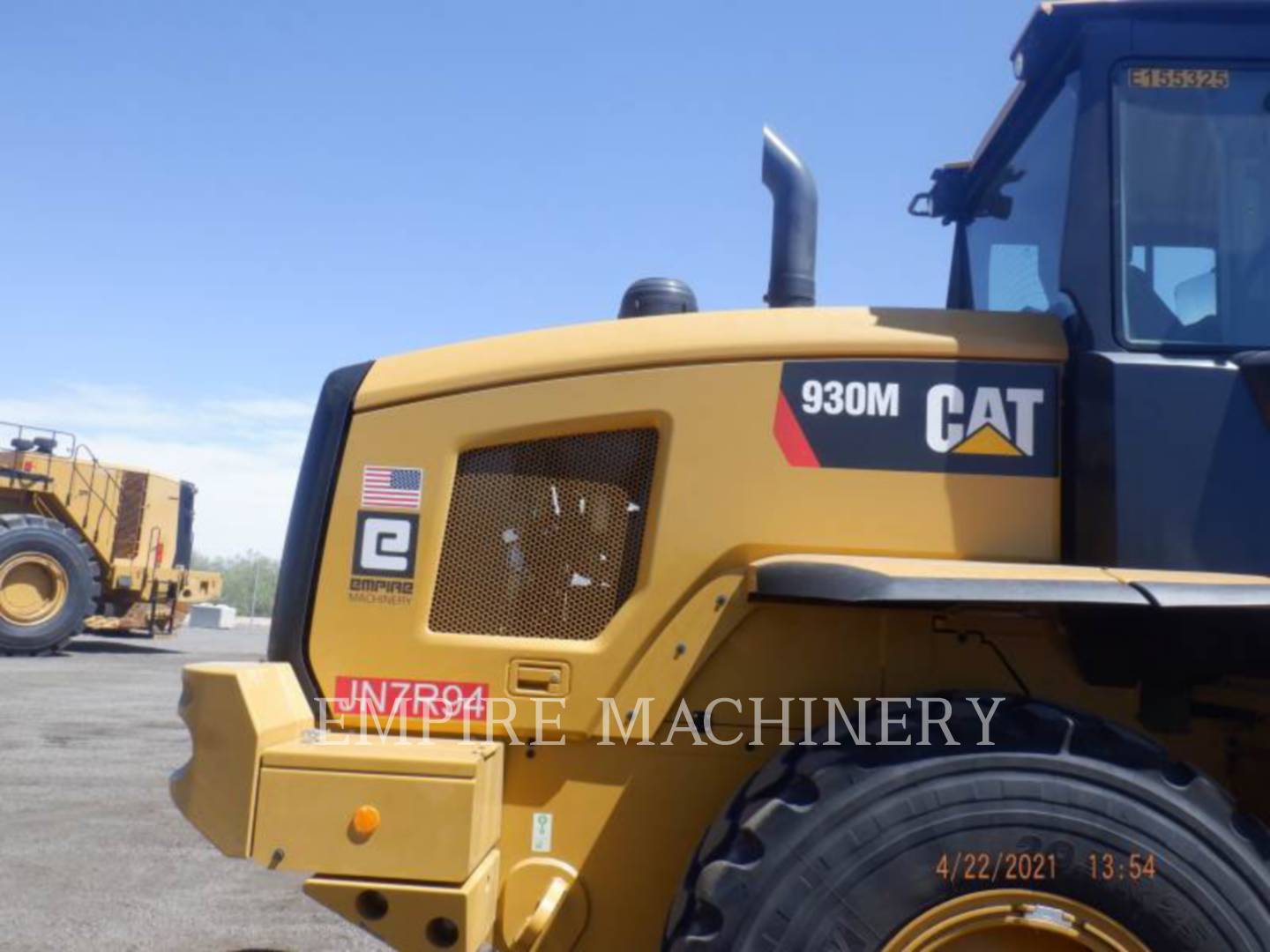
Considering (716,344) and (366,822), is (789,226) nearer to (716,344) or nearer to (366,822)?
(716,344)

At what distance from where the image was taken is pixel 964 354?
3.02 meters

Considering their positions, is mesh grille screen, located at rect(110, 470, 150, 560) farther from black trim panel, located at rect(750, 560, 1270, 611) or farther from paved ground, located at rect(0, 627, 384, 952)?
black trim panel, located at rect(750, 560, 1270, 611)

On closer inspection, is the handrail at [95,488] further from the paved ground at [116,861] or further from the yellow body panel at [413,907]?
the yellow body panel at [413,907]

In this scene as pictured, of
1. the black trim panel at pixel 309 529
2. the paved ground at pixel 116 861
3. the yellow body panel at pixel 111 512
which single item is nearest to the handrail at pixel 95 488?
the yellow body panel at pixel 111 512

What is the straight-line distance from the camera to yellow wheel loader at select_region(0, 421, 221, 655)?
646 inches

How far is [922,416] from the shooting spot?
301 centimetres

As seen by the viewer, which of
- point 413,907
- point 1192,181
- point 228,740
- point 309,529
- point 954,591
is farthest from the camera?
point 309,529

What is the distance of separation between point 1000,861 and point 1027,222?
2.03 meters

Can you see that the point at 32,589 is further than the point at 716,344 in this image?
Yes

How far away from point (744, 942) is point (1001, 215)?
2.55 metres

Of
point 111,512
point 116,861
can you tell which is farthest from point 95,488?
point 116,861

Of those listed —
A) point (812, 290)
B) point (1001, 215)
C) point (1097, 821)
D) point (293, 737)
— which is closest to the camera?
point (1097, 821)

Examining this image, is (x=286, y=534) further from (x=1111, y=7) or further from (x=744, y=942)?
(x=1111, y=7)

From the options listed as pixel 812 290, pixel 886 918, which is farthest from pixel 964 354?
pixel 886 918
